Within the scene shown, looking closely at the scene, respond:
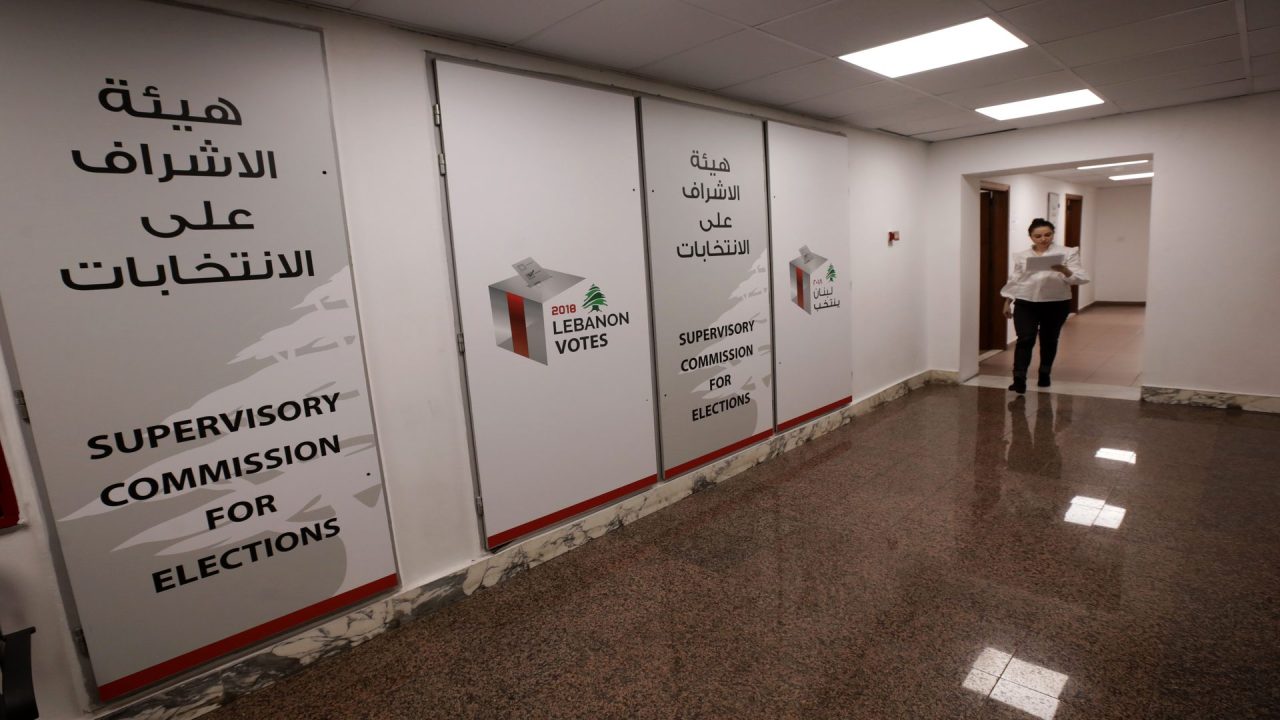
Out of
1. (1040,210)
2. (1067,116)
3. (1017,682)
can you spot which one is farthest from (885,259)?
(1040,210)

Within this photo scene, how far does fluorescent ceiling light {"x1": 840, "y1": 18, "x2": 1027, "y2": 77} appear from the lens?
3.12 meters

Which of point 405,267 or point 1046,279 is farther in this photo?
point 1046,279

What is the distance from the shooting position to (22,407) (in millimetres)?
1909

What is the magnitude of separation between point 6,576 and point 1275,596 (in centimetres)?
464

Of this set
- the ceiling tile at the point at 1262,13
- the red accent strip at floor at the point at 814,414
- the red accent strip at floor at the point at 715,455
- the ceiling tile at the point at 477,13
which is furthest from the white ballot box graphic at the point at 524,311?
the ceiling tile at the point at 1262,13

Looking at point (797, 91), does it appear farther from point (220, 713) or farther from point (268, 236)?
point (220, 713)

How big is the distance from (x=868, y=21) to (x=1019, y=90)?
Result: 2148mm

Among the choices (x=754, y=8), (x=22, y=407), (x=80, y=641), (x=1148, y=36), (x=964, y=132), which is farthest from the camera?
(x=964, y=132)

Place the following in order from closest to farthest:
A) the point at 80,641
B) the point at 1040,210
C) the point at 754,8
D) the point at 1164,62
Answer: the point at 80,641 → the point at 754,8 → the point at 1164,62 → the point at 1040,210

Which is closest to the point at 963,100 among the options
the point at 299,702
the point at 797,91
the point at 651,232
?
the point at 797,91

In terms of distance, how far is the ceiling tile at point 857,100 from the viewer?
4108 millimetres

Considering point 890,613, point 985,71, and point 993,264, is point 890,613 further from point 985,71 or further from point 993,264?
point 993,264

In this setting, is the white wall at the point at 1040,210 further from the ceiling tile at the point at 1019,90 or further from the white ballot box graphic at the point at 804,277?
the white ballot box graphic at the point at 804,277

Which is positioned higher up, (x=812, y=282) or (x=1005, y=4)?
(x=1005, y=4)
